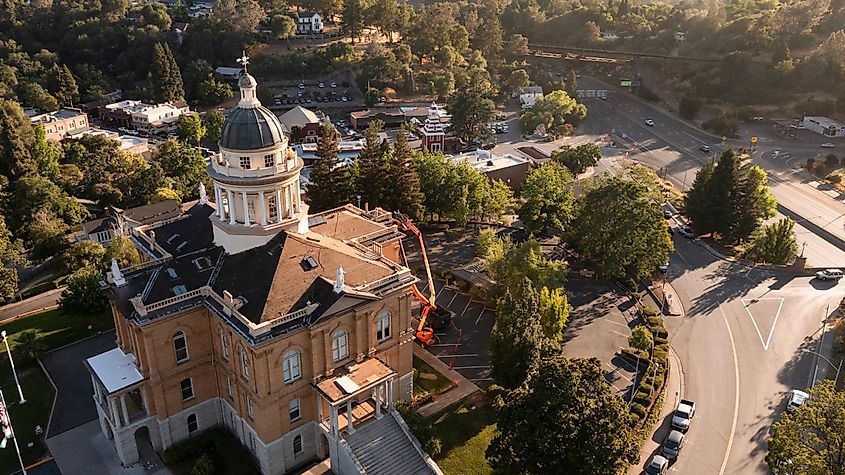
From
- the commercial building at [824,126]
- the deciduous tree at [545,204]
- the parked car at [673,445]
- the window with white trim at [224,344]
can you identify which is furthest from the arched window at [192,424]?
the commercial building at [824,126]

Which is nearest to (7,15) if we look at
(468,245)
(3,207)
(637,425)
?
(3,207)

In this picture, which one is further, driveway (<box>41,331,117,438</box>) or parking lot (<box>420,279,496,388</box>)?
parking lot (<box>420,279,496,388</box>)

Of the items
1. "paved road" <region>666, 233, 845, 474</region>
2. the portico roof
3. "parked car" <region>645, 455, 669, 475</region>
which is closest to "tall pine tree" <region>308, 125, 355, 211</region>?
the portico roof

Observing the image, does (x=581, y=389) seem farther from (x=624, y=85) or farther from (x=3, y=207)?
(x=624, y=85)

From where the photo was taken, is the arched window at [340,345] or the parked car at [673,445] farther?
the parked car at [673,445]

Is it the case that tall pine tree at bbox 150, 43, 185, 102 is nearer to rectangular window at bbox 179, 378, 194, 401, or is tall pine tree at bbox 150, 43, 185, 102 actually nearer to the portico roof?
the portico roof

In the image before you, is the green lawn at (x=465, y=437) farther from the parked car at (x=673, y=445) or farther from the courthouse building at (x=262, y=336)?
the parked car at (x=673, y=445)
